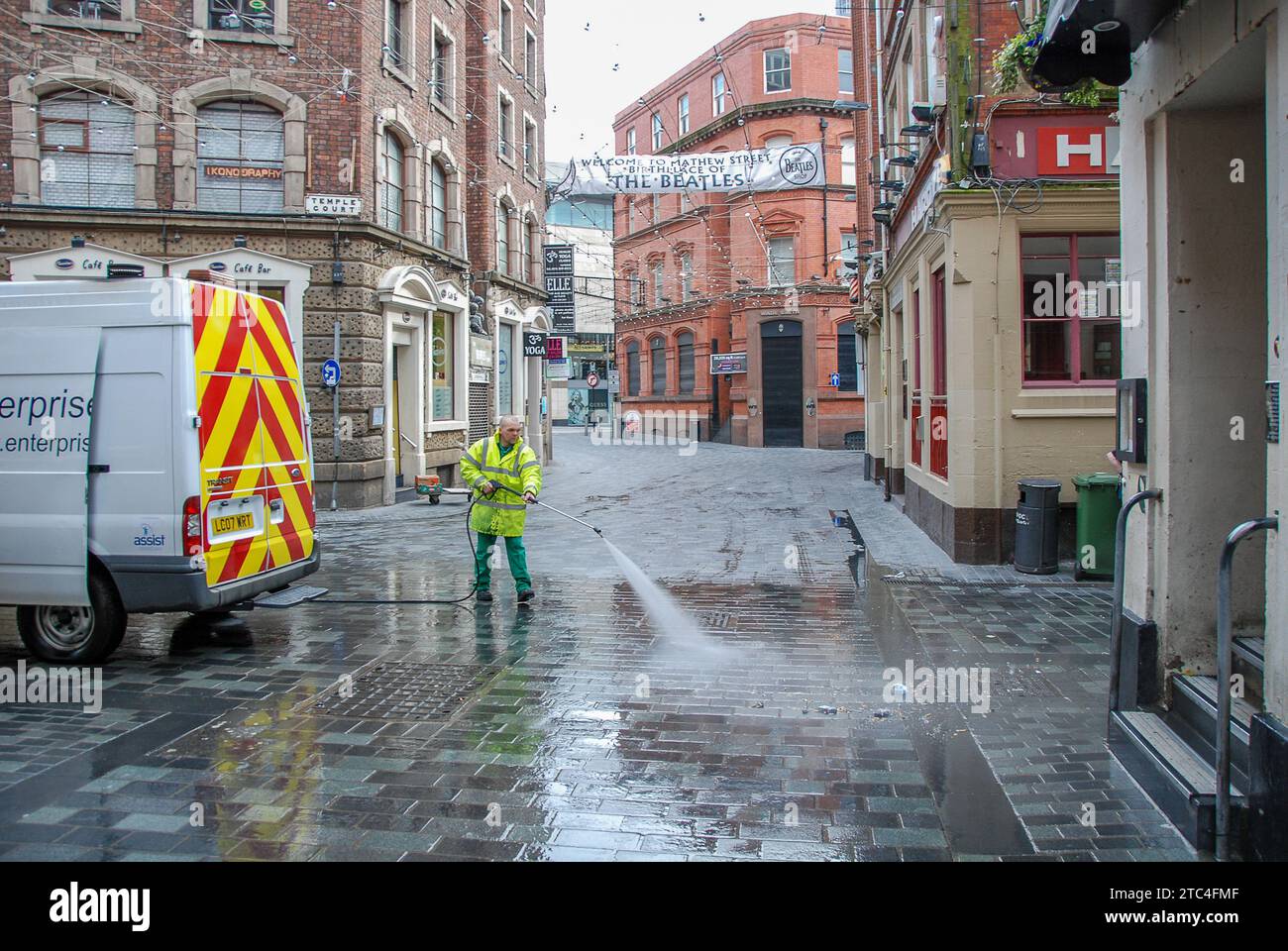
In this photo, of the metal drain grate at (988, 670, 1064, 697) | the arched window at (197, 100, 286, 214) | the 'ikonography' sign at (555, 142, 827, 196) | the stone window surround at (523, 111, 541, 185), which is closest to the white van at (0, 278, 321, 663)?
the metal drain grate at (988, 670, 1064, 697)

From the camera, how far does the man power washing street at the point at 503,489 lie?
8930 mm

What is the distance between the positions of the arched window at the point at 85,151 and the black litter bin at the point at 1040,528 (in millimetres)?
15339

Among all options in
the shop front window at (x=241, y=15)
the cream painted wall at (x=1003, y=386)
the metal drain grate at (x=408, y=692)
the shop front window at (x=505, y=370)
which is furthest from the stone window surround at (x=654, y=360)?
the metal drain grate at (x=408, y=692)

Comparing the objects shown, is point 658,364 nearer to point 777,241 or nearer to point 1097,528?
point 777,241

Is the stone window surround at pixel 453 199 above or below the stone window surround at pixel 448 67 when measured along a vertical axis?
below

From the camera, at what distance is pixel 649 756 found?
200 inches

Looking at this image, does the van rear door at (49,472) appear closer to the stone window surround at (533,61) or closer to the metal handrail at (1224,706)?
the metal handrail at (1224,706)

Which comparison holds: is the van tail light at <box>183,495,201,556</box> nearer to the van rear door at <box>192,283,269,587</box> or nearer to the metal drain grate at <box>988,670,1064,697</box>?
the van rear door at <box>192,283,269,587</box>

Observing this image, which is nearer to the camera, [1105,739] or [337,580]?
[1105,739]

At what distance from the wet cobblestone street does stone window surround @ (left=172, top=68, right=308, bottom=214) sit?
33.4 ft

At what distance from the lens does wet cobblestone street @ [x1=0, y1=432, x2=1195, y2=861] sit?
4.13 meters
